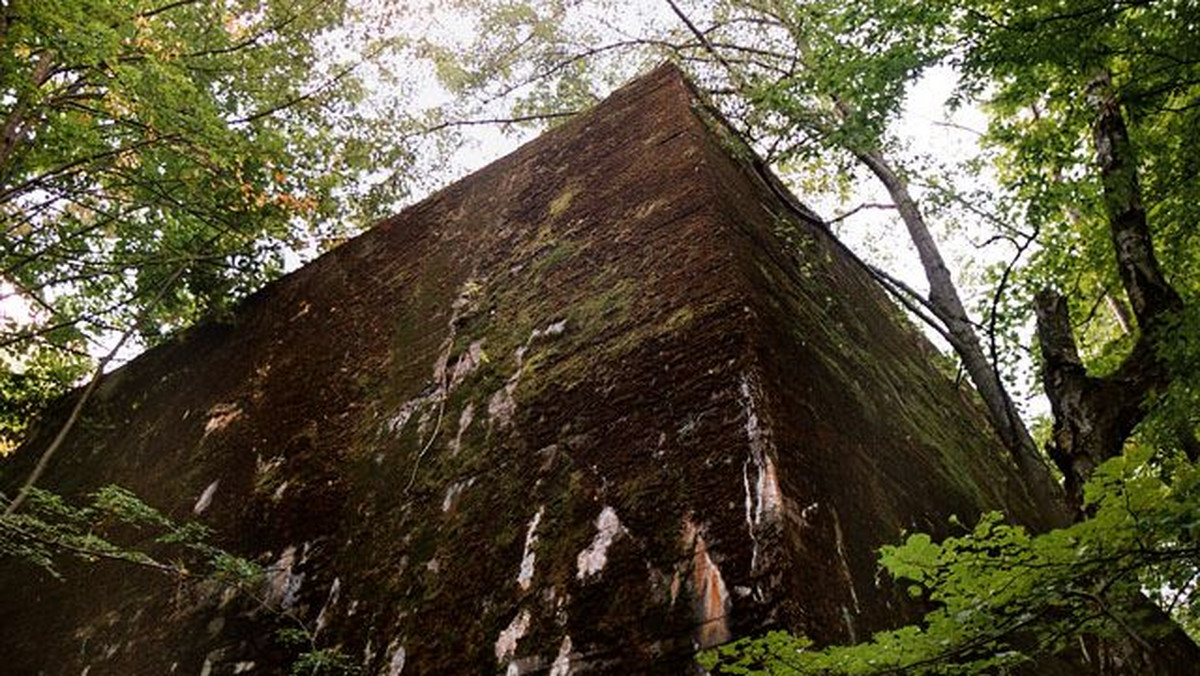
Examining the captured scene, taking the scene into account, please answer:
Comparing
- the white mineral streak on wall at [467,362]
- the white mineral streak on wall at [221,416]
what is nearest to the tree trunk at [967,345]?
the white mineral streak on wall at [467,362]

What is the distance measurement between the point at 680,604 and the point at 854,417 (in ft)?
5.37

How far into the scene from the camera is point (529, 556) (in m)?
3.24

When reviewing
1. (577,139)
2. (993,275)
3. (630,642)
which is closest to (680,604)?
(630,642)

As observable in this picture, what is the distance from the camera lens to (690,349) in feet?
11.3

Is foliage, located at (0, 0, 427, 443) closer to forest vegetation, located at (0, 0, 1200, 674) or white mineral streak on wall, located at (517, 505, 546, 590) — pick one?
forest vegetation, located at (0, 0, 1200, 674)

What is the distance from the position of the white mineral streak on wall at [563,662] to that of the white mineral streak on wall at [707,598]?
539 mm

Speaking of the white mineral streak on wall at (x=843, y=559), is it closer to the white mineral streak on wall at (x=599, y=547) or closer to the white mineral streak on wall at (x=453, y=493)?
the white mineral streak on wall at (x=599, y=547)

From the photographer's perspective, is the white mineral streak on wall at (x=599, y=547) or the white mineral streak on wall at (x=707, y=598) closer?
the white mineral streak on wall at (x=707, y=598)

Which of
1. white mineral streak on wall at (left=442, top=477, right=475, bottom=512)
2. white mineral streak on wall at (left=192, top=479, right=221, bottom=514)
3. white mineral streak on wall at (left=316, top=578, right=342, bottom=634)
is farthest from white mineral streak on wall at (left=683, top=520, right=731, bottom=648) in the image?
white mineral streak on wall at (left=192, top=479, right=221, bottom=514)

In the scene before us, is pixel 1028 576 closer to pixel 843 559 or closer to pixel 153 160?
pixel 843 559

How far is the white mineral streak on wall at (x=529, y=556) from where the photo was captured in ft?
10.4

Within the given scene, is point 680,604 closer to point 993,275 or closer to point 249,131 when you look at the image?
point 249,131

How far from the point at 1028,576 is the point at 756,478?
985 mm

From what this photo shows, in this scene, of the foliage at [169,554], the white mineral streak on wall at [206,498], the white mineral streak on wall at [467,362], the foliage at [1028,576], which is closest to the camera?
the foliage at [1028,576]
